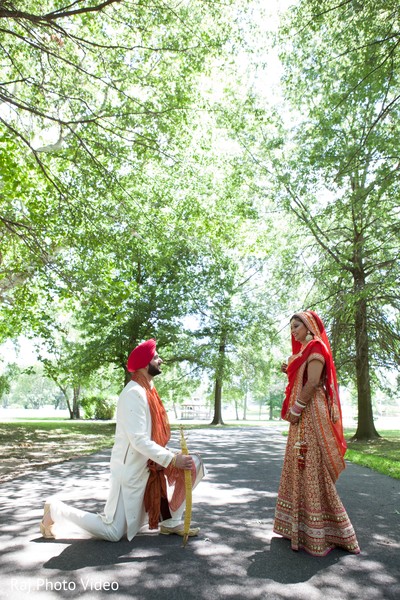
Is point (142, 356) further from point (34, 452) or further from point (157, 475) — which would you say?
point (34, 452)

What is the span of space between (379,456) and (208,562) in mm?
10701

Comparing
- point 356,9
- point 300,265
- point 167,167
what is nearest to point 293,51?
point 356,9

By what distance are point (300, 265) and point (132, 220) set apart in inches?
371

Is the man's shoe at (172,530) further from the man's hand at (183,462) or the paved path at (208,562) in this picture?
the man's hand at (183,462)

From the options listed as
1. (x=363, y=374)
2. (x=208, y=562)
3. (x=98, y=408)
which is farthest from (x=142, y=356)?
(x=98, y=408)

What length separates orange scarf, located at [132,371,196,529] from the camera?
15.1 feet

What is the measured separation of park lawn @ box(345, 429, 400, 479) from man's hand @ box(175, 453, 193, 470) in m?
6.41

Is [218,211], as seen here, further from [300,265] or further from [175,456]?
[175,456]

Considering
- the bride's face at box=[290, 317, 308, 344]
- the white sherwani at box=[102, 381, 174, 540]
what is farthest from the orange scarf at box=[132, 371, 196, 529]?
the bride's face at box=[290, 317, 308, 344]

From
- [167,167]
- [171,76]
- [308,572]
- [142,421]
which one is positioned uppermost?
[171,76]

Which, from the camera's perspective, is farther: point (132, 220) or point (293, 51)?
point (132, 220)

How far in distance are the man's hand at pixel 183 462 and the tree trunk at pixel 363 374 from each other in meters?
14.8

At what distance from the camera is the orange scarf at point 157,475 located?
4.60 meters

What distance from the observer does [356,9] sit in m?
9.80
